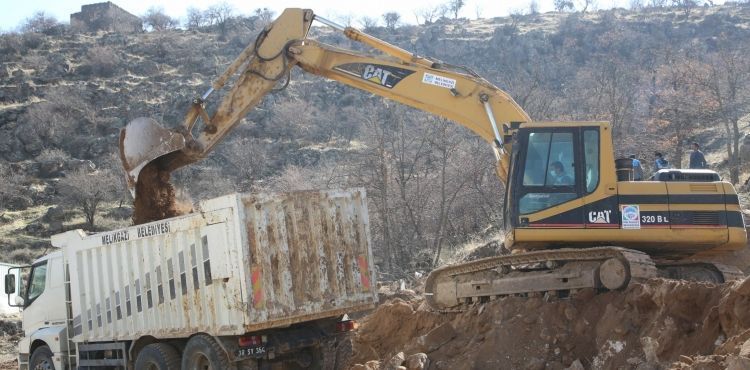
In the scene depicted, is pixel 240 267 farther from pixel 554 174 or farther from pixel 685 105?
pixel 685 105

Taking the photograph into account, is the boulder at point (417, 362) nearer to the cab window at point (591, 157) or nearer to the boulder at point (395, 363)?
the boulder at point (395, 363)

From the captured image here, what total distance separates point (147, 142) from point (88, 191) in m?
29.2

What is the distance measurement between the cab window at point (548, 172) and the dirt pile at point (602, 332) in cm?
120

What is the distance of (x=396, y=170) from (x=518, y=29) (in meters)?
41.0

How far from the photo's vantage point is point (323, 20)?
11.4m

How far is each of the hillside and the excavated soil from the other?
12130 millimetres

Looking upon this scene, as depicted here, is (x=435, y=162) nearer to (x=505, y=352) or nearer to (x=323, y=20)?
(x=323, y=20)

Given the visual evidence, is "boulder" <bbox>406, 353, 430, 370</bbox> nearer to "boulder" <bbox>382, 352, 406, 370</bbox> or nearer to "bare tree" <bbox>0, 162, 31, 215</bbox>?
"boulder" <bbox>382, 352, 406, 370</bbox>

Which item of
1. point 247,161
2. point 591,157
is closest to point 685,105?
point 247,161

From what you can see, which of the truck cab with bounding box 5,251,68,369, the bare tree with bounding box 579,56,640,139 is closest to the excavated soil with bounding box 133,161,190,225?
the truck cab with bounding box 5,251,68,369

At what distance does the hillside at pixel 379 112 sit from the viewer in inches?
1117

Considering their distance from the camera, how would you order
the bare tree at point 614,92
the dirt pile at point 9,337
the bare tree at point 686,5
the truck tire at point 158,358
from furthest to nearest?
the bare tree at point 686,5 → the bare tree at point 614,92 → the dirt pile at point 9,337 → the truck tire at point 158,358

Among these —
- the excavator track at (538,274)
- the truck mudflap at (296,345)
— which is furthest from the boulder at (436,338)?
the truck mudflap at (296,345)

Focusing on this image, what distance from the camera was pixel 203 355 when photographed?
30.5 ft
